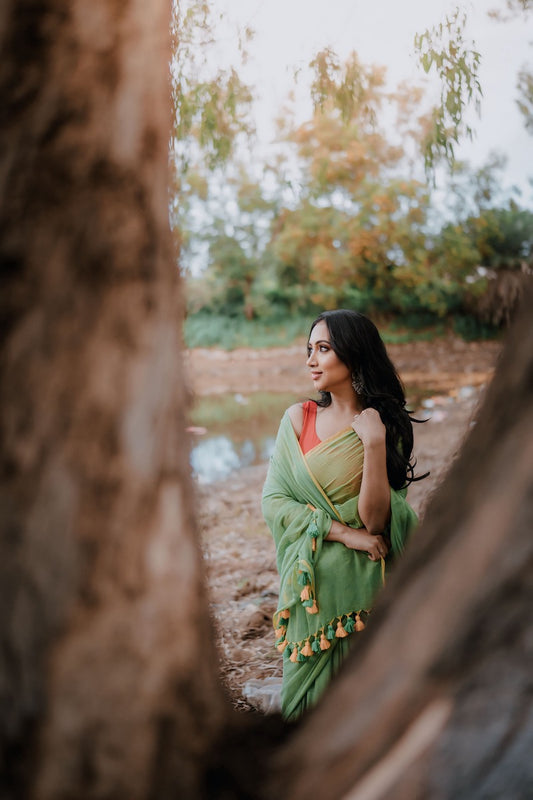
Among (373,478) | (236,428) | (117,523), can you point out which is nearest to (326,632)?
(373,478)

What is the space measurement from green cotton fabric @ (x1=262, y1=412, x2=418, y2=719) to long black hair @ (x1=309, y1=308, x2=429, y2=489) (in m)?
0.11

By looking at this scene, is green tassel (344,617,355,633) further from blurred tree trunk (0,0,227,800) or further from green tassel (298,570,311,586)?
blurred tree trunk (0,0,227,800)

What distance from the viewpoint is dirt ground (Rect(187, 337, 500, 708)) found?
324 centimetres

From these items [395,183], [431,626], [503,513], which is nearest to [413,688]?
[431,626]

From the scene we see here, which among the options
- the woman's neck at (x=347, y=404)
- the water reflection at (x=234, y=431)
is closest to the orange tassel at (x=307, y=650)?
the woman's neck at (x=347, y=404)

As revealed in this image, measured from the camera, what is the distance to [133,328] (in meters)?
0.70

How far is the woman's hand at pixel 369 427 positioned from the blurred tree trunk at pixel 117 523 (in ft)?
3.96

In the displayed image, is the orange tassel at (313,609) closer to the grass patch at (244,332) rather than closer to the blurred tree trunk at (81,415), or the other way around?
the blurred tree trunk at (81,415)

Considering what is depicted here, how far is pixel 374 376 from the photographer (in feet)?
6.75

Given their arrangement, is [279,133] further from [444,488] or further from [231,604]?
[444,488]

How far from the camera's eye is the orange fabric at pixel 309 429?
2.08 m

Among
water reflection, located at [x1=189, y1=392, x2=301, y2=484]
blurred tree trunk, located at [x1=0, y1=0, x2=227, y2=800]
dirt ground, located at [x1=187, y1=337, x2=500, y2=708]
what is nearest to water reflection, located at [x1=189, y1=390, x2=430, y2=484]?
water reflection, located at [x1=189, y1=392, x2=301, y2=484]

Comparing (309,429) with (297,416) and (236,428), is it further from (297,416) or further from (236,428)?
(236,428)

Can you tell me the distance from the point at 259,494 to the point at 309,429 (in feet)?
18.1
